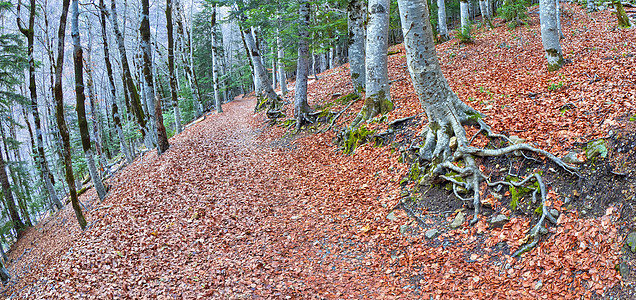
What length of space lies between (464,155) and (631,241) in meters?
2.51

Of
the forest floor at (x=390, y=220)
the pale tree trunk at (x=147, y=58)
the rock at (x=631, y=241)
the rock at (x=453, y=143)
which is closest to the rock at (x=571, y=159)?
the forest floor at (x=390, y=220)

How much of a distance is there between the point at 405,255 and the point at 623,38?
1012 cm

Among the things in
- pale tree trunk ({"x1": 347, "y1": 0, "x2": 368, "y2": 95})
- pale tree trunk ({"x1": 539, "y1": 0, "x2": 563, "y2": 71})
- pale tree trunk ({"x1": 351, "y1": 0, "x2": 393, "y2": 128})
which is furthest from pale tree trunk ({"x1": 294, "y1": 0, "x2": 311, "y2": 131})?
pale tree trunk ({"x1": 539, "y1": 0, "x2": 563, "y2": 71})

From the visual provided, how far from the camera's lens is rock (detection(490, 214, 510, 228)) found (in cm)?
447

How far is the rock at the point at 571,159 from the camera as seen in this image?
4.27 metres

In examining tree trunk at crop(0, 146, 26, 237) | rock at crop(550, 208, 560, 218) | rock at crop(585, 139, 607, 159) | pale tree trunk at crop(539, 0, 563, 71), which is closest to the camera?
rock at crop(550, 208, 560, 218)

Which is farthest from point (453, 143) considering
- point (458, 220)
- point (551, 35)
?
point (551, 35)

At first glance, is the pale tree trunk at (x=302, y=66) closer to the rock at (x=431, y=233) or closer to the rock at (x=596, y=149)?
the rock at (x=431, y=233)

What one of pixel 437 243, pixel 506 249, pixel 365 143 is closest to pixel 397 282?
pixel 437 243

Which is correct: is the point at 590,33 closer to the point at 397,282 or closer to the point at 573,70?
the point at 573,70

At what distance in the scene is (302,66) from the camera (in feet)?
39.0

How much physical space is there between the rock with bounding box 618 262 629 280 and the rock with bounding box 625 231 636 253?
0.17m

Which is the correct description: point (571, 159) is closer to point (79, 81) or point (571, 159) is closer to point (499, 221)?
point (499, 221)

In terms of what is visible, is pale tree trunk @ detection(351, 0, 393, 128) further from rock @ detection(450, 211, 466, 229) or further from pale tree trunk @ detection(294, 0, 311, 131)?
rock @ detection(450, 211, 466, 229)
